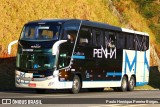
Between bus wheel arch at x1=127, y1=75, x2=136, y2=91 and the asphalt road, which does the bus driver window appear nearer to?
the asphalt road

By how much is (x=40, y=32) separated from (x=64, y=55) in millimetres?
1675

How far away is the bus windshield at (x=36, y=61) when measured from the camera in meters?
27.3

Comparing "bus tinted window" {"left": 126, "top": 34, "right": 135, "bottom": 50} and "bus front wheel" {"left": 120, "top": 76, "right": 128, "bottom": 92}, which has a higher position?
"bus tinted window" {"left": 126, "top": 34, "right": 135, "bottom": 50}

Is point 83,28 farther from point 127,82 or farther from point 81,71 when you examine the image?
point 127,82

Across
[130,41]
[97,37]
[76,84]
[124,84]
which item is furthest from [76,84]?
[130,41]

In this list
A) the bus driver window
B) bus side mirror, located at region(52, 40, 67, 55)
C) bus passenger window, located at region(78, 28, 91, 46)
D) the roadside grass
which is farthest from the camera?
the roadside grass

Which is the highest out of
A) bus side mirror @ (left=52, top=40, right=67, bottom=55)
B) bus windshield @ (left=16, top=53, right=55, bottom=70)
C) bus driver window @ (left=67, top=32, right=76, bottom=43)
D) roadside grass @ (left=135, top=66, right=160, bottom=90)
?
bus driver window @ (left=67, top=32, right=76, bottom=43)

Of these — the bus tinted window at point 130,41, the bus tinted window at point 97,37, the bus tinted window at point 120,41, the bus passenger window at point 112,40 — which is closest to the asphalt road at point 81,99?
the bus tinted window at point 97,37

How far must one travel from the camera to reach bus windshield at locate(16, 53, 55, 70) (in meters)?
27.3

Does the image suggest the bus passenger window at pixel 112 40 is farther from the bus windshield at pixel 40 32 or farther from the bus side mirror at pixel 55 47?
the bus side mirror at pixel 55 47

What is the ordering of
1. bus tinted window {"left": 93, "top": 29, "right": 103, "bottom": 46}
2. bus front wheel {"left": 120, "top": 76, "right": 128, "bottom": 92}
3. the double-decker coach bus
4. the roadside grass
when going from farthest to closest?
the roadside grass < bus front wheel {"left": 120, "top": 76, "right": 128, "bottom": 92} < bus tinted window {"left": 93, "top": 29, "right": 103, "bottom": 46} < the double-decker coach bus

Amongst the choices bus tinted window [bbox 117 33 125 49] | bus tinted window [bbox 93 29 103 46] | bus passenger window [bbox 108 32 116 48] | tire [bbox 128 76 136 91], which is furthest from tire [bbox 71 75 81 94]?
tire [bbox 128 76 136 91]

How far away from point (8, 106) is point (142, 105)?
454cm

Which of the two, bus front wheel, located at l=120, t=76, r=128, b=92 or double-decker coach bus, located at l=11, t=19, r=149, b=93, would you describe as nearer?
double-decker coach bus, located at l=11, t=19, r=149, b=93
